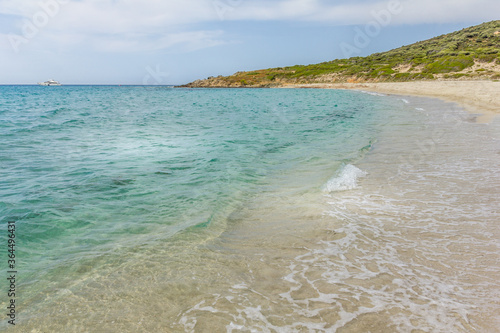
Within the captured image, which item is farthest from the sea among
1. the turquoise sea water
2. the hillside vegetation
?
the hillside vegetation

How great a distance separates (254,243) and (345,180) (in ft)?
16.1

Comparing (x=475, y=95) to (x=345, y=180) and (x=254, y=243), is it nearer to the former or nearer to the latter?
(x=345, y=180)

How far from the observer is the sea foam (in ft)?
30.6

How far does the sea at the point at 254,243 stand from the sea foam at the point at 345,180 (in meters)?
0.12

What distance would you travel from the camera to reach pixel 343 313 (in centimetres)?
410

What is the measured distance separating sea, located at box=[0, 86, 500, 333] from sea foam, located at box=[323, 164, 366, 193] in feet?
0.40

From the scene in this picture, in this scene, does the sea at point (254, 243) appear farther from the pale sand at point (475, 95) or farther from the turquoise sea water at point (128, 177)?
the pale sand at point (475, 95)

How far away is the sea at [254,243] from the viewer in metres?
4.15

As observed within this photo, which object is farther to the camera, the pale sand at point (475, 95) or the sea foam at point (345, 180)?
the pale sand at point (475, 95)

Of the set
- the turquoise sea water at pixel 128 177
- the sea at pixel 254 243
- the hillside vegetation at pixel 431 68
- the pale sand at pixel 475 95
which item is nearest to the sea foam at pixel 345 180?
the sea at pixel 254 243

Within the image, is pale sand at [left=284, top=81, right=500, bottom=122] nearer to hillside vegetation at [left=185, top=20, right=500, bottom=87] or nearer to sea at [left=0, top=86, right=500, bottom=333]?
hillside vegetation at [left=185, top=20, right=500, bottom=87]

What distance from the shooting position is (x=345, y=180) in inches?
393

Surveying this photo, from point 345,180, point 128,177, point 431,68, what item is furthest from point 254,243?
point 431,68

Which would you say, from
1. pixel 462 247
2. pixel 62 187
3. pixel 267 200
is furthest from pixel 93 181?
pixel 462 247
